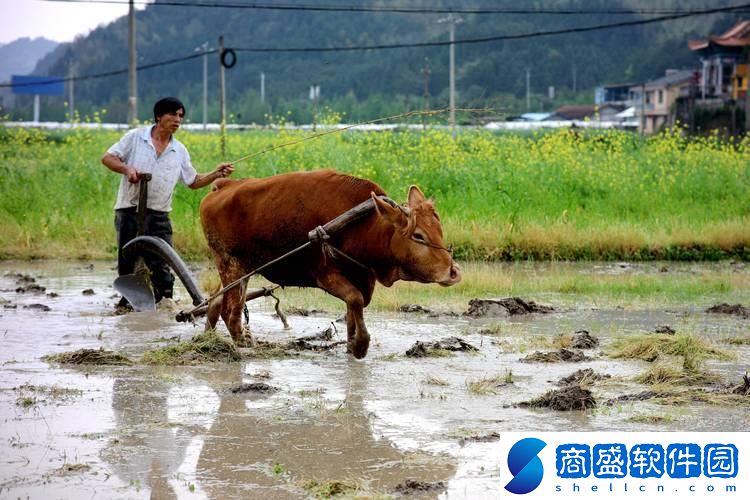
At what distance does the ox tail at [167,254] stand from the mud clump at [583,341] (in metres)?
2.79

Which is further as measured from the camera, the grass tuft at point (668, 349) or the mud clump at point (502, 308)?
the mud clump at point (502, 308)

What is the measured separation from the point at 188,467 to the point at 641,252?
1074 cm

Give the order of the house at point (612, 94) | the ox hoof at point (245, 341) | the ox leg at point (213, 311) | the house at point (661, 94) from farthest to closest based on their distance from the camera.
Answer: the house at point (612, 94) < the house at point (661, 94) < the ox hoof at point (245, 341) < the ox leg at point (213, 311)

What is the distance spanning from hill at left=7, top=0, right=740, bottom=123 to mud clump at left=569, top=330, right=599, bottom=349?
75240mm

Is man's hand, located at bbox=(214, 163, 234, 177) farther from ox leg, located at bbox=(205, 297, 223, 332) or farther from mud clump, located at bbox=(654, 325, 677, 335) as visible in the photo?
mud clump, located at bbox=(654, 325, 677, 335)

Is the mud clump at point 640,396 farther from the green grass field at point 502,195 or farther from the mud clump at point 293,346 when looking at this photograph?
the green grass field at point 502,195

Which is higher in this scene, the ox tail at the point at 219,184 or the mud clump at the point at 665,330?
the ox tail at the point at 219,184

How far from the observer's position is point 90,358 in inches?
349

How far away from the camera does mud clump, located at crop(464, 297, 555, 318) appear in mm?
11352

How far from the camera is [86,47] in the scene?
128500mm

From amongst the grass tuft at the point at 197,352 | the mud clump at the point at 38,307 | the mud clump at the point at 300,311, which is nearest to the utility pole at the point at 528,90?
the mud clump at the point at 300,311

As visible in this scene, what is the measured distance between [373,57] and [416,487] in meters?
108

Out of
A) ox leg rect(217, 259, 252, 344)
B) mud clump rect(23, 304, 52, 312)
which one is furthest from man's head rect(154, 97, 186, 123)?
mud clump rect(23, 304, 52, 312)

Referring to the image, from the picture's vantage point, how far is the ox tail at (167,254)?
31.4ft
